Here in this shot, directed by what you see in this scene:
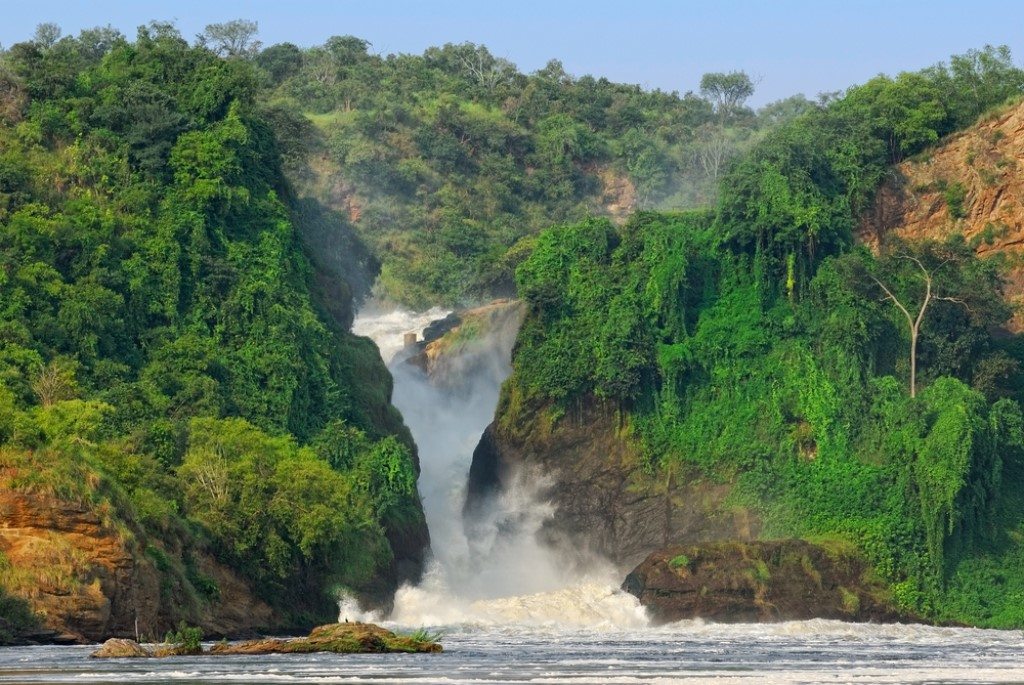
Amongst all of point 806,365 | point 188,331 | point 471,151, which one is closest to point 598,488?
point 806,365

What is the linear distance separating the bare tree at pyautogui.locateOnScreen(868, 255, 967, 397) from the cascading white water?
1465cm

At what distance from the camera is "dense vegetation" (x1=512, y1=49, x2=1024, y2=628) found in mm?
93000

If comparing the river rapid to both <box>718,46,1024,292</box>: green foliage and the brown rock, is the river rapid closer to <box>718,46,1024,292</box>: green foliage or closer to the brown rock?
the brown rock

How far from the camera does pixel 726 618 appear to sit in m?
85.8

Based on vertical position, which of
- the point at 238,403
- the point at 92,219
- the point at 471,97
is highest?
the point at 471,97

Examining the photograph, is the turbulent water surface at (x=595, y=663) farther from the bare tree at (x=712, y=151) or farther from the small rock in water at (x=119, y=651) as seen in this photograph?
the bare tree at (x=712, y=151)

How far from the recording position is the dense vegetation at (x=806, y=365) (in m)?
93.0

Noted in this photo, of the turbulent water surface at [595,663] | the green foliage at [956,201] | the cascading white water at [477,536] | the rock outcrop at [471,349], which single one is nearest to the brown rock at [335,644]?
the turbulent water surface at [595,663]

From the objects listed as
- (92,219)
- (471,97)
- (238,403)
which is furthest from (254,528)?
(471,97)

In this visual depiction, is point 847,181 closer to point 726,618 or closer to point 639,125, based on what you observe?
point 726,618

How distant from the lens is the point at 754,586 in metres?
86.7

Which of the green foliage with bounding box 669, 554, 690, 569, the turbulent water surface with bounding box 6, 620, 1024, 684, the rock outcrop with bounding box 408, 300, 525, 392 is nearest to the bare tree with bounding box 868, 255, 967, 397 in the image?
the green foliage with bounding box 669, 554, 690, 569

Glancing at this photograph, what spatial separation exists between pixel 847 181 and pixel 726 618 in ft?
92.4

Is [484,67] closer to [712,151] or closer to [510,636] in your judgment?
[712,151]
